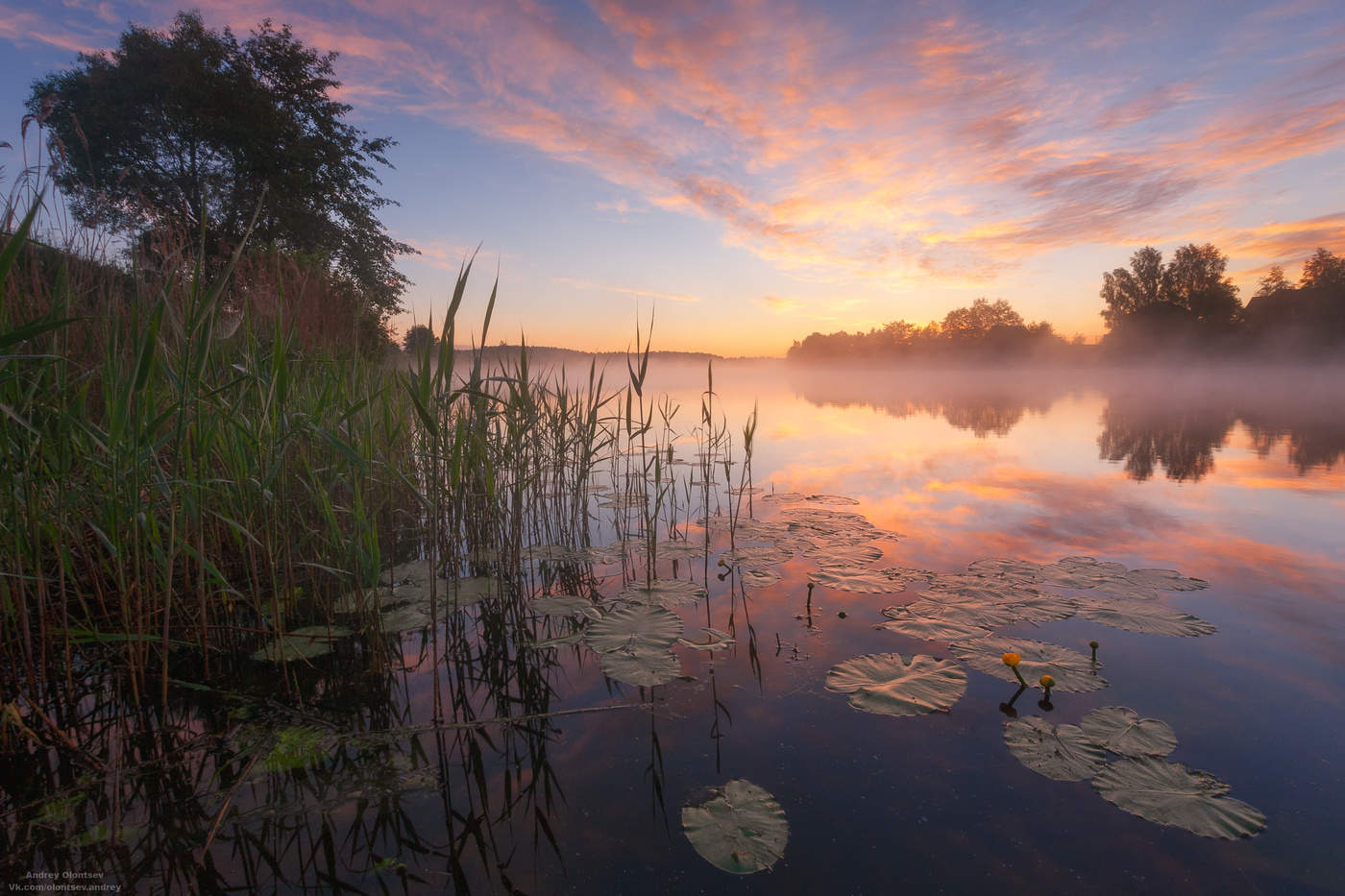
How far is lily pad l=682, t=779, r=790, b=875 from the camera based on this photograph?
1.48 m

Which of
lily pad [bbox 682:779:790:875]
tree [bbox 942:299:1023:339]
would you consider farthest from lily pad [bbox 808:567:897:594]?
tree [bbox 942:299:1023:339]

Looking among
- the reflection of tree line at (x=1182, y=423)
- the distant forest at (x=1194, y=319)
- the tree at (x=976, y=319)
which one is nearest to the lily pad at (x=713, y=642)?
the reflection of tree line at (x=1182, y=423)

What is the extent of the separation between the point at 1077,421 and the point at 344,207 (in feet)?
76.1

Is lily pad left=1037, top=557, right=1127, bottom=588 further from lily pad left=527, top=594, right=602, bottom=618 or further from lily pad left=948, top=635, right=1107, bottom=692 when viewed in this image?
lily pad left=527, top=594, right=602, bottom=618

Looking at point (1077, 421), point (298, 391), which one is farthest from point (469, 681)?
point (1077, 421)

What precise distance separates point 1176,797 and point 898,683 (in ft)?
2.92

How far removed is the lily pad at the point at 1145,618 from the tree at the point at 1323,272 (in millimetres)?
50239

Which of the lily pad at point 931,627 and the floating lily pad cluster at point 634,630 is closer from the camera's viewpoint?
the floating lily pad cluster at point 634,630

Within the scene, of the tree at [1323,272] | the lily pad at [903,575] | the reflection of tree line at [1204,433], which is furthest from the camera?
the tree at [1323,272]

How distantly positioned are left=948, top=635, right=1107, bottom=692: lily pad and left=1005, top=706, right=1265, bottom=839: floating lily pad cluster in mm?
183

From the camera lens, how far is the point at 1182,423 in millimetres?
12844

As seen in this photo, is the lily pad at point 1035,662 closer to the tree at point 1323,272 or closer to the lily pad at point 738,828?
the lily pad at point 738,828

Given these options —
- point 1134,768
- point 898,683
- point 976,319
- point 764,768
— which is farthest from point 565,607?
point 976,319

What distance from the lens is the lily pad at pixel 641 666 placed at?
2.26m
